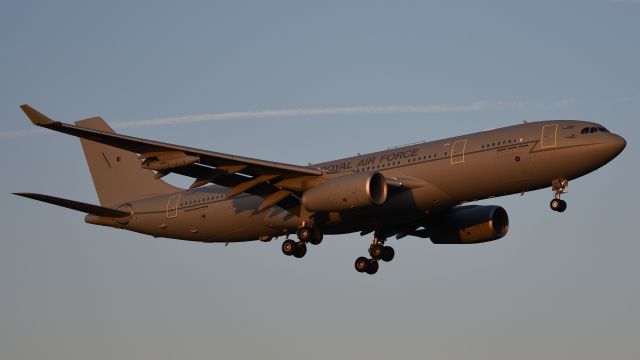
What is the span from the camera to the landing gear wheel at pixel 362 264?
5266 centimetres

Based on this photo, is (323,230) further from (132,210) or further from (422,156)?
(132,210)

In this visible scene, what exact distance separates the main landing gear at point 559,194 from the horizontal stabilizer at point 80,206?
791 inches

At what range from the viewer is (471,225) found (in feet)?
171

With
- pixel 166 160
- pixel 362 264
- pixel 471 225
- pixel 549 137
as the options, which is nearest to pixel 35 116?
pixel 166 160

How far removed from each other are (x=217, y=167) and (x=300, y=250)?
557cm

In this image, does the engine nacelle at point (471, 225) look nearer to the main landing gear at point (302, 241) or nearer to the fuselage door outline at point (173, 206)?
the main landing gear at point (302, 241)

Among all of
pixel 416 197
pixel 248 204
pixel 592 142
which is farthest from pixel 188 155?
pixel 592 142

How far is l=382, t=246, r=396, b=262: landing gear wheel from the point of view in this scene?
173 feet

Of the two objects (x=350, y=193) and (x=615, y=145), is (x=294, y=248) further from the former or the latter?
(x=615, y=145)

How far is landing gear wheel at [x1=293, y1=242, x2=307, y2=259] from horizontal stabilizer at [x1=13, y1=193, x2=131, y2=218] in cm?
923

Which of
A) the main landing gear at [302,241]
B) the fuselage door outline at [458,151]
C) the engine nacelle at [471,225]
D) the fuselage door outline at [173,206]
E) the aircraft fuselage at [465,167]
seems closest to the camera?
the aircraft fuselage at [465,167]

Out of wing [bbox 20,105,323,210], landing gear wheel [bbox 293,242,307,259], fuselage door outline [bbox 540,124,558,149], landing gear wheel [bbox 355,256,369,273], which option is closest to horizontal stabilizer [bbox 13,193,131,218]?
wing [bbox 20,105,323,210]

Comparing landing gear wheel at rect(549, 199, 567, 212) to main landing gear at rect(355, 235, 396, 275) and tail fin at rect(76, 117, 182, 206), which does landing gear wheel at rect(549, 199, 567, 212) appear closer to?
main landing gear at rect(355, 235, 396, 275)

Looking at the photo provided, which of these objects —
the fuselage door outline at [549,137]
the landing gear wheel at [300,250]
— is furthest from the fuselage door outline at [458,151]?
the landing gear wheel at [300,250]
